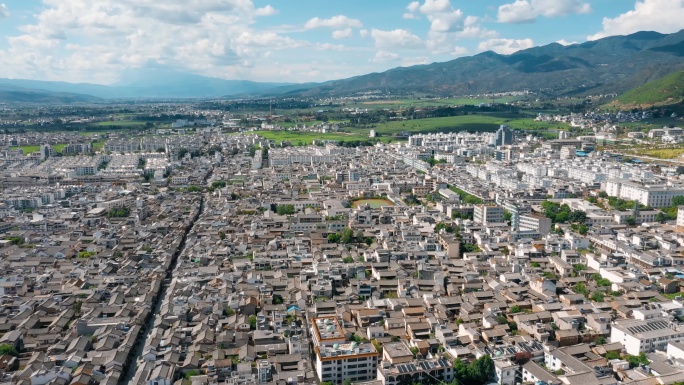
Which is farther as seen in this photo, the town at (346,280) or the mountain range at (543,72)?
the mountain range at (543,72)

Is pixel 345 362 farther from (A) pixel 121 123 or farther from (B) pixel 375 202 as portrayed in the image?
(A) pixel 121 123

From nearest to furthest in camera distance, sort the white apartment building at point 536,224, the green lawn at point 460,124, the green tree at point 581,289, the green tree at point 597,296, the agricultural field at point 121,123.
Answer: the green tree at point 597,296
the green tree at point 581,289
the white apartment building at point 536,224
the green lawn at point 460,124
the agricultural field at point 121,123

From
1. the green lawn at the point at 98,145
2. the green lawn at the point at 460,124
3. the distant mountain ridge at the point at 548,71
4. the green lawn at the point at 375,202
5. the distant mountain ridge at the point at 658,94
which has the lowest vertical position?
the green lawn at the point at 375,202

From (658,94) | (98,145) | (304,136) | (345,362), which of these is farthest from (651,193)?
(658,94)

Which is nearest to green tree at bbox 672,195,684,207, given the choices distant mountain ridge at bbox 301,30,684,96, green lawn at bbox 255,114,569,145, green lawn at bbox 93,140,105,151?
green lawn at bbox 255,114,569,145

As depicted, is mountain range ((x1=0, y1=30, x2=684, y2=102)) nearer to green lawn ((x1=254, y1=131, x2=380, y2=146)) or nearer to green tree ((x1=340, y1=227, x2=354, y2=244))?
green lawn ((x1=254, y1=131, x2=380, y2=146))

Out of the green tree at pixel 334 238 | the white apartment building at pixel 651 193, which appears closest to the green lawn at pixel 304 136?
the white apartment building at pixel 651 193

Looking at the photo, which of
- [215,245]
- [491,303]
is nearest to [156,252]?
[215,245]

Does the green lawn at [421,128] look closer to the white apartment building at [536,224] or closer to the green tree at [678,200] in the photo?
the green tree at [678,200]
